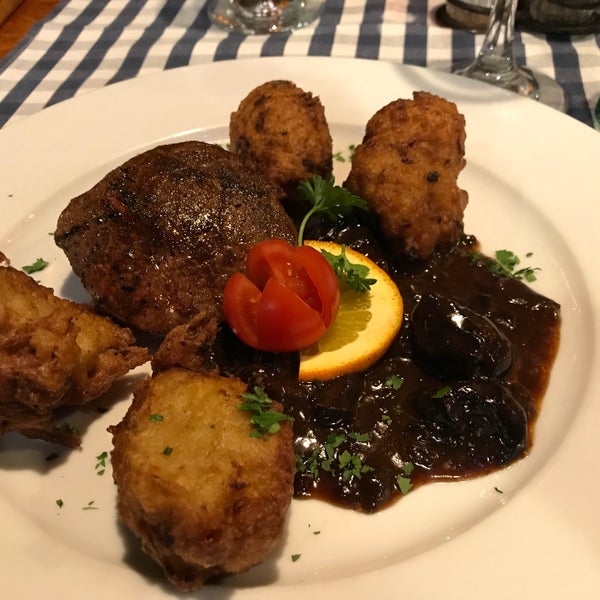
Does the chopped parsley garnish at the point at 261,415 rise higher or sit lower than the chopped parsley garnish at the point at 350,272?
higher

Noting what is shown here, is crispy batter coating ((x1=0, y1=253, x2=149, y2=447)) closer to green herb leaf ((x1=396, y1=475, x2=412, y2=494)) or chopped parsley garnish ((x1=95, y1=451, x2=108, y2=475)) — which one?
chopped parsley garnish ((x1=95, y1=451, x2=108, y2=475))

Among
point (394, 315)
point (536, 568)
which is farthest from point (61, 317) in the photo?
point (536, 568)

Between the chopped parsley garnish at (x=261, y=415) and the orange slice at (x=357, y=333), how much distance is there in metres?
0.50

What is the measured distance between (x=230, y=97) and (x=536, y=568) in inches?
146

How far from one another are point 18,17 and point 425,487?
6305mm

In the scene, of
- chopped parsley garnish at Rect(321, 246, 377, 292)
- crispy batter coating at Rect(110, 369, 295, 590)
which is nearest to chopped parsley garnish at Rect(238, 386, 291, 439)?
crispy batter coating at Rect(110, 369, 295, 590)

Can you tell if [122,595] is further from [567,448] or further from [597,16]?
[597,16]

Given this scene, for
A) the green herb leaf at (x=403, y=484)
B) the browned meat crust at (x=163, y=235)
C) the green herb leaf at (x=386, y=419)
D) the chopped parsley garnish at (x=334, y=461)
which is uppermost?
the browned meat crust at (x=163, y=235)

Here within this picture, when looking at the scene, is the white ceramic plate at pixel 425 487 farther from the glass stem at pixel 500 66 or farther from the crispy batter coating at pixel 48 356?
the glass stem at pixel 500 66

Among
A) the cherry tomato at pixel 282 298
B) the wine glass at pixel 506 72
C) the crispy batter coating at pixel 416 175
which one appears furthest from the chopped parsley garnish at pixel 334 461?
the wine glass at pixel 506 72

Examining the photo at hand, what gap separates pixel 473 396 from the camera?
2.83m

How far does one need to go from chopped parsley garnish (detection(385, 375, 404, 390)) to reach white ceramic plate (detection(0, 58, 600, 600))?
51cm

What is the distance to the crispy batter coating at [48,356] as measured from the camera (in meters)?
2.51

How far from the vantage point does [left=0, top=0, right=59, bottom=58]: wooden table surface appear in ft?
20.1
